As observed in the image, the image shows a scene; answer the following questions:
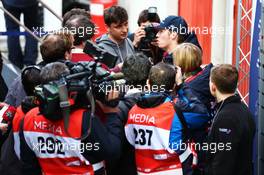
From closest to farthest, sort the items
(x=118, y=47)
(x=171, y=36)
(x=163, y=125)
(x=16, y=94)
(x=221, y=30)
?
(x=163, y=125) → (x=16, y=94) → (x=171, y=36) → (x=118, y=47) → (x=221, y=30)

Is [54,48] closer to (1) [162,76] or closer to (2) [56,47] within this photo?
(2) [56,47]

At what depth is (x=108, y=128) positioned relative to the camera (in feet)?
16.3

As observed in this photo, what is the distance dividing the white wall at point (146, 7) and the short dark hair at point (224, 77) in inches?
177

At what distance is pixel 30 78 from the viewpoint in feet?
17.6

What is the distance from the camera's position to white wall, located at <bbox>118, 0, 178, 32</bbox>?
9.95 m

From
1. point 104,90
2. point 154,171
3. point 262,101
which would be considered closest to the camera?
point 104,90

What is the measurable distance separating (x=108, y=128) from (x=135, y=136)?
1.18 ft

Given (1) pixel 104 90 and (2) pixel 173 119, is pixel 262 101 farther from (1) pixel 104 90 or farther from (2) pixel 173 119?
(1) pixel 104 90

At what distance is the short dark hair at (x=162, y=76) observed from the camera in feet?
17.1

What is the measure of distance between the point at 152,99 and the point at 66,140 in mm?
686

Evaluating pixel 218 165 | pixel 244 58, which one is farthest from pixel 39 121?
pixel 244 58

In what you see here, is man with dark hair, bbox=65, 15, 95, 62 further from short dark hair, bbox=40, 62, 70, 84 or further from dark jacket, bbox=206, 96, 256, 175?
dark jacket, bbox=206, 96, 256, 175

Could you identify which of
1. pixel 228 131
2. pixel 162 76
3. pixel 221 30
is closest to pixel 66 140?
pixel 162 76

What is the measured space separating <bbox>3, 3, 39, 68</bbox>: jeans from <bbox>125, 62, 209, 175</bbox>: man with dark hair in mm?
4123
